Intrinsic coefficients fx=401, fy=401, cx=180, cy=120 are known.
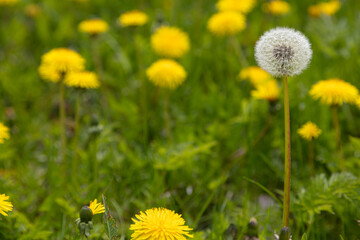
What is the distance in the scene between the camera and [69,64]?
6.40 feet

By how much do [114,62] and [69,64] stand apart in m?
1.09

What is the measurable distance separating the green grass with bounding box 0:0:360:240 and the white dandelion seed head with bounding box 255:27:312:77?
51 centimetres

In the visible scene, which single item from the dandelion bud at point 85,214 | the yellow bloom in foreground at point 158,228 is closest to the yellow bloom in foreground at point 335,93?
the yellow bloom in foreground at point 158,228

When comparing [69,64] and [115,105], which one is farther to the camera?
[115,105]

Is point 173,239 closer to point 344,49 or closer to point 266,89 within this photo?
point 266,89

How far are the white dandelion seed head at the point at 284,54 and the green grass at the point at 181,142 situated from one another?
51 centimetres

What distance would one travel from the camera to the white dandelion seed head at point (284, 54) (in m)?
1.27

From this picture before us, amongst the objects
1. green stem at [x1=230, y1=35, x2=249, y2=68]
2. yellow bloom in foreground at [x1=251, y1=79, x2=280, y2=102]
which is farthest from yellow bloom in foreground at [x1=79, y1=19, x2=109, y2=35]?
yellow bloom in foreground at [x1=251, y1=79, x2=280, y2=102]

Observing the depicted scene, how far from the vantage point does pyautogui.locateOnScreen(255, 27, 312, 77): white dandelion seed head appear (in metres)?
1.27

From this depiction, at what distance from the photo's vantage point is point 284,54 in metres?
1.28

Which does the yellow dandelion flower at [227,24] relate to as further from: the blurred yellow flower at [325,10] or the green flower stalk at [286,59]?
the green flower stalk at [286,59]

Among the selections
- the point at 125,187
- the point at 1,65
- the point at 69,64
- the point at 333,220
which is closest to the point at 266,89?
the point at 333,220

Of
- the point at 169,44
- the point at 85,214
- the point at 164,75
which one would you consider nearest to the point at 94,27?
the point at 169,44

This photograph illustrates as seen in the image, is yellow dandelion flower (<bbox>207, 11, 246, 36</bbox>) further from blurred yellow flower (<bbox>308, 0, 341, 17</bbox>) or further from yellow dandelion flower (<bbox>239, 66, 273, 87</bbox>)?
blurred yellow flower (<bbox>308, 0, 341, 17</bbox>)
